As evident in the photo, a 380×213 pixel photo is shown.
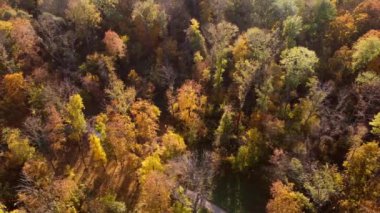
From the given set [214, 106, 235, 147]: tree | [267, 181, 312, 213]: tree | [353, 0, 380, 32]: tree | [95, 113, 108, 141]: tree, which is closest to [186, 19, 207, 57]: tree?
[214, 106, 235, 147]: tree

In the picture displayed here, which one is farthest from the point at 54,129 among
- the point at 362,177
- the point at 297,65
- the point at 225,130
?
the point at 362,177

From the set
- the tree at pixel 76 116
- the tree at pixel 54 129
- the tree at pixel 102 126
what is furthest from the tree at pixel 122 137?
the tree at pixel 54 129

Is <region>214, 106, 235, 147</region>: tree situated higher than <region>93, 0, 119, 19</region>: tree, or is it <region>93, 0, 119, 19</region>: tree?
<region>93, 0, 119, 19</region>: tree

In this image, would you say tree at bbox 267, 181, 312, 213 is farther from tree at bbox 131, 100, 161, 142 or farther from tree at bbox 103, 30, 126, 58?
tree at bbox 103, 30, 126, 58

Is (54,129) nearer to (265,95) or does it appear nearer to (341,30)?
(265,95)

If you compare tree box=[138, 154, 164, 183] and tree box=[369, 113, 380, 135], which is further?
tree box=[138, 154, 164, 183]

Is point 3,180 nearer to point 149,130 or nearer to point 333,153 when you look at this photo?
point 149,130
